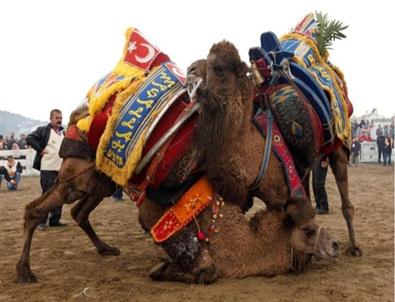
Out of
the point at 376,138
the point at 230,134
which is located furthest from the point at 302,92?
the point at 376,138

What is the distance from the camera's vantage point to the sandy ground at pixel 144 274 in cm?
378

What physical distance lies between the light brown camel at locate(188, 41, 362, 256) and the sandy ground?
0.65 metres

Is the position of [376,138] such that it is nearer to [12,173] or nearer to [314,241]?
[12,173]

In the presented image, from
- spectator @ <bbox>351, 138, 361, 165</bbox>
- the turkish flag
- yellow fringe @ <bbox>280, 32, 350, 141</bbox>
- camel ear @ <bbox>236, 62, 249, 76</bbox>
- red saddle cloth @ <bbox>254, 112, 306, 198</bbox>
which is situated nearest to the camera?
camel ear @ <bbox>236, 62, 249, 76</bbox>

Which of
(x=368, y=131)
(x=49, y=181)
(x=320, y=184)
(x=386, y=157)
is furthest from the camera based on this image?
(x=368, y=131)

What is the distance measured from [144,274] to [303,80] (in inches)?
98.7

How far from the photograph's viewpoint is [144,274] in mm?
4641

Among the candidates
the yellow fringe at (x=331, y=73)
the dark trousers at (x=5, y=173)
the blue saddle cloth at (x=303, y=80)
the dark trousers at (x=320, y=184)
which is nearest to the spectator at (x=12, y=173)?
the dark trousers at (x=5, y=173)

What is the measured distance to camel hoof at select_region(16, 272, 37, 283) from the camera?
450cm

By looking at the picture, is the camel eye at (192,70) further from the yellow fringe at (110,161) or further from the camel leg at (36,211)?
the camel leg at (36,211)

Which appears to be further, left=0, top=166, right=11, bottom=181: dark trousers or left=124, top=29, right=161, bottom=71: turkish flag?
left=0, top=166, right=11, bottom=181: dark trousers

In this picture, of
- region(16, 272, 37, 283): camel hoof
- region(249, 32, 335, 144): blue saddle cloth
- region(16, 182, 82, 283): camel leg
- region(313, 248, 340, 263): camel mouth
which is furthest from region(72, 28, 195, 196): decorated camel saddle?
region(313, 248, 340, 263): camel mouth

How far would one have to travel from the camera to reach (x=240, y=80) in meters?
4.09

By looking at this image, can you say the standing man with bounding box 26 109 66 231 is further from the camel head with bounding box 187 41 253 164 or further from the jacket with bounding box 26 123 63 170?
the camel head with bounding box 187 41 253 164
